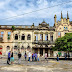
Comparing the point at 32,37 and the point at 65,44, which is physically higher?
the point at 32,37

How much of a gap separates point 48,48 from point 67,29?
874 cm

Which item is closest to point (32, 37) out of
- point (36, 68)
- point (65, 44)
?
point (65, 44)

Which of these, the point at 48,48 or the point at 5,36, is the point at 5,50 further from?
the point at 48,48

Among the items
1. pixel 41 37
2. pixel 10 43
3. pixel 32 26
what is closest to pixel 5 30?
pixel 10 43

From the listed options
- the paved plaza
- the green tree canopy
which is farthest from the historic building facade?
the paved plaza

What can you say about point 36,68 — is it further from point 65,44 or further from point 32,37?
point 32,37

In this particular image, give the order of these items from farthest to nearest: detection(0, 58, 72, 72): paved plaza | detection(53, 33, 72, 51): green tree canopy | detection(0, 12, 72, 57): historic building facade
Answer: detection(0, 12, 72, 57): historic building facade < detection(53, 33, 72, 51): green tree canopy < detection(0, 58, 72, 72): paved plaza

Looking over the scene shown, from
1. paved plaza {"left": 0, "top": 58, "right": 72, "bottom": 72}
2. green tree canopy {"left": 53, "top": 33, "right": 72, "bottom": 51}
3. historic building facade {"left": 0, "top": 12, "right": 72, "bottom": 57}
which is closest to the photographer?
paved plaza {"left": 0, "top": 58, "right": 72, "bottom": 72}

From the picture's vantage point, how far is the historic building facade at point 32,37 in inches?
1463

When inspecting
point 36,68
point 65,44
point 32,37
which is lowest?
point 36,68

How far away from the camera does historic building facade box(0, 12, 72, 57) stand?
37.2 m

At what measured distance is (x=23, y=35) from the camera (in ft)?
124

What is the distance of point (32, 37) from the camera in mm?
37844

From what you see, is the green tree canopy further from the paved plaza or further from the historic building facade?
the historic building facade
